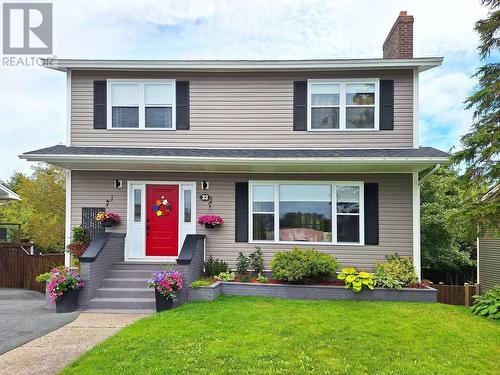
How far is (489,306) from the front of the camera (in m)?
7.14

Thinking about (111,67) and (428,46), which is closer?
(111,67)

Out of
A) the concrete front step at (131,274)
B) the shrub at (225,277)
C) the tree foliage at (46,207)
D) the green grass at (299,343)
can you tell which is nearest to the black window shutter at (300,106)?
the shrub at (225,277)

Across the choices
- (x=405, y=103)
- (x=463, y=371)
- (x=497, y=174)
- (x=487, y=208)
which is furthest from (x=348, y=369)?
(x=405, y=103)

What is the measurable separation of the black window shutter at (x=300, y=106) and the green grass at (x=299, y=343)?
4812 mm

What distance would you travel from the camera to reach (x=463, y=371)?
4.27 m

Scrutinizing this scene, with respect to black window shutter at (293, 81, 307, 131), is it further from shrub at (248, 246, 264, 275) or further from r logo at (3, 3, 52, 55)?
r logo at (3, 3, 52, 55)

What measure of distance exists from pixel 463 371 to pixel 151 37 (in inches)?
597

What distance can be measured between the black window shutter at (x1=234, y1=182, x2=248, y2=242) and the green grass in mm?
2533

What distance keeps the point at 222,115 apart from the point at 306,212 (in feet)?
11.5

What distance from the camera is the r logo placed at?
1002cm

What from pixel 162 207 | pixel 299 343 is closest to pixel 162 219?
pixel 162 207

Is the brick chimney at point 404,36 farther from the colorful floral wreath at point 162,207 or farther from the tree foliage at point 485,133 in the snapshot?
the colorful floral wreath at point 162,207

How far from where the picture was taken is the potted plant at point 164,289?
7.10 meters

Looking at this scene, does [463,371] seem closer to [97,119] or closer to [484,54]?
[484,54]
